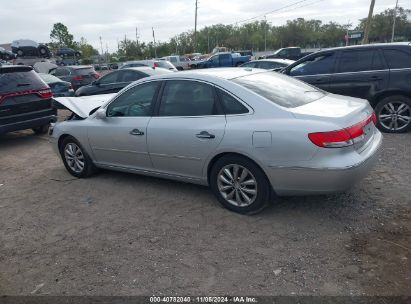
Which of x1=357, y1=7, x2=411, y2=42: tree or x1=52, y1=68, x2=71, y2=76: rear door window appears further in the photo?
x1=357, y1=7, x2=411, y2=42: tree

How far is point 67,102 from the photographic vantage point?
611 centimetres

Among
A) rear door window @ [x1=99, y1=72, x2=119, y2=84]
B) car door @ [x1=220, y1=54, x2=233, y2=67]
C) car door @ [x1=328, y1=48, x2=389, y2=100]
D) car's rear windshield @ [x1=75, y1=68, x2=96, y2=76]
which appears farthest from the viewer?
car door @ [x1=220, y1=54, x2=233, y2=67]

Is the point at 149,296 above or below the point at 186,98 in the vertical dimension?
below

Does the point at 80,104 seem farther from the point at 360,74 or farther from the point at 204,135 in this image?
the point at 360,74

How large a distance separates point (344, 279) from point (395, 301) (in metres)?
0.39

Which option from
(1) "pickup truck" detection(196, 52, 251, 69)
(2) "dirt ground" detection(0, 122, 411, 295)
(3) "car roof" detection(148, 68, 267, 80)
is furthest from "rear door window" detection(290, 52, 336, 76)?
(1) "pickup truck" detection(196, 52, 251, 69)

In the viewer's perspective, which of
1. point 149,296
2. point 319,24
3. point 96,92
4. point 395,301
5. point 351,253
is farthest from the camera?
point 319,24

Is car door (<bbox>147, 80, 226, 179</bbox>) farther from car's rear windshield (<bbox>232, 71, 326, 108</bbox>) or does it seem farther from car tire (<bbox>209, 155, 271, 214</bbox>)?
car's rear windshield (<bbox>232, 71, 326, 108</bbox>)

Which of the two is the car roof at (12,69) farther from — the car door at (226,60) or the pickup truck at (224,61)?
the car door at (226,60)

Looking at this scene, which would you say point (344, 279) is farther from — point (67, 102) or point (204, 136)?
point (67, 102)

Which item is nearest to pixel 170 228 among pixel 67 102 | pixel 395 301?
pixel 395 301

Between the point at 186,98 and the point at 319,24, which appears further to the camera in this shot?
the point at 319,24

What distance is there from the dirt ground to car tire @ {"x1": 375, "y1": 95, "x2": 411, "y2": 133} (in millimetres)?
2015

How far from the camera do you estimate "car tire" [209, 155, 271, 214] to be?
13.0 ft
